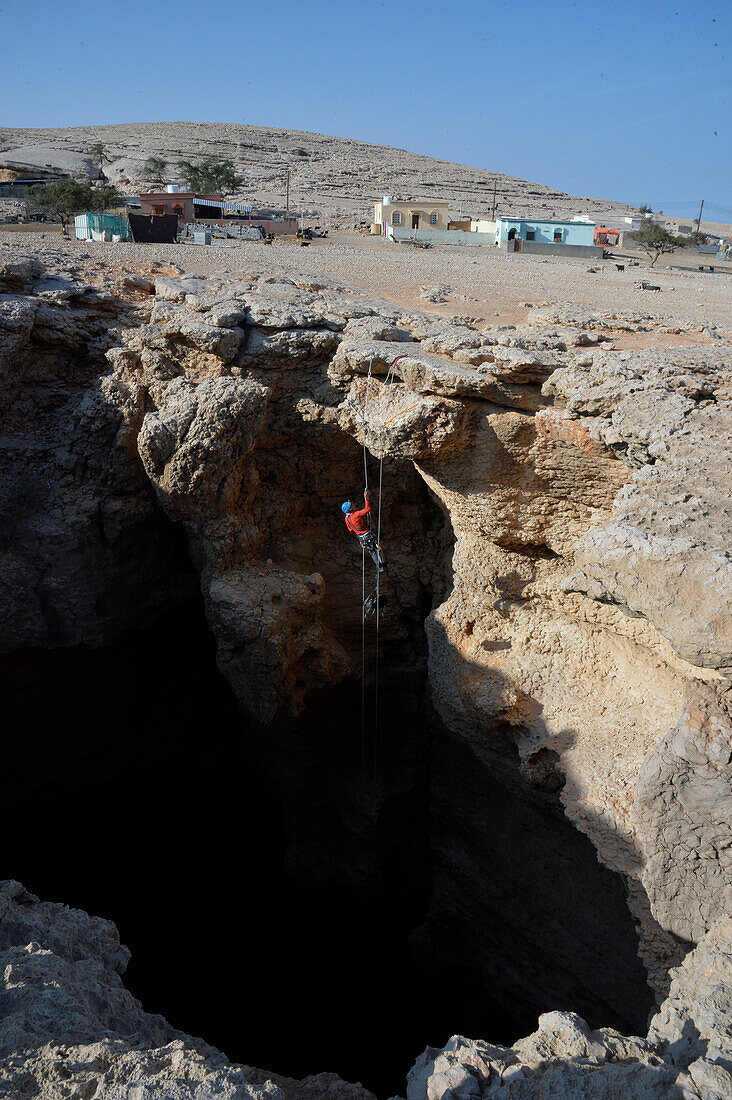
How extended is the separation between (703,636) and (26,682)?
22.8 ft

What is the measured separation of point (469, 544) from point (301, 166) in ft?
132

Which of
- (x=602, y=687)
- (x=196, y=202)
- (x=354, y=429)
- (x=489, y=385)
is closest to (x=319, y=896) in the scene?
(x=602, y=687)

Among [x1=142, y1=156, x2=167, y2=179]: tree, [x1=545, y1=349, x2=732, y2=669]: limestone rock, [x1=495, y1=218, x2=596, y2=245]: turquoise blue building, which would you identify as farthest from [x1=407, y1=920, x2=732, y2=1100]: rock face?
[x1=142, y1=156, x2=167, y2=179]: tree

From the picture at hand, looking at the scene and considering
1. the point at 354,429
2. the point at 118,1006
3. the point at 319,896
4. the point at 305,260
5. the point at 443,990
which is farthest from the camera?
the point at 305,260

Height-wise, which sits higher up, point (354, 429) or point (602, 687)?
point (354, 429)

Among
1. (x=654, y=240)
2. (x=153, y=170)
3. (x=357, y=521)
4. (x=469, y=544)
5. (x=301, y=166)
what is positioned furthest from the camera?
(x=301, y=166)

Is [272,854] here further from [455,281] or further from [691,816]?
[455,281]

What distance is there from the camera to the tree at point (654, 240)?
23031mm

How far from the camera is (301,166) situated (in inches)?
1644

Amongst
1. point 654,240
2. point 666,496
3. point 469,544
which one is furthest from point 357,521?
point 654,240

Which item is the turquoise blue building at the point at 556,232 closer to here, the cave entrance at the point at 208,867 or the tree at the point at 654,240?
the tree at the point at 654,240

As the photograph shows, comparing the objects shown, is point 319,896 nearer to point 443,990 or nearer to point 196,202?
point 443,990

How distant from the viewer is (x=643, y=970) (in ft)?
20.9

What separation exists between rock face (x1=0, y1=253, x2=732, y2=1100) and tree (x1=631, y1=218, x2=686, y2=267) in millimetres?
17461
